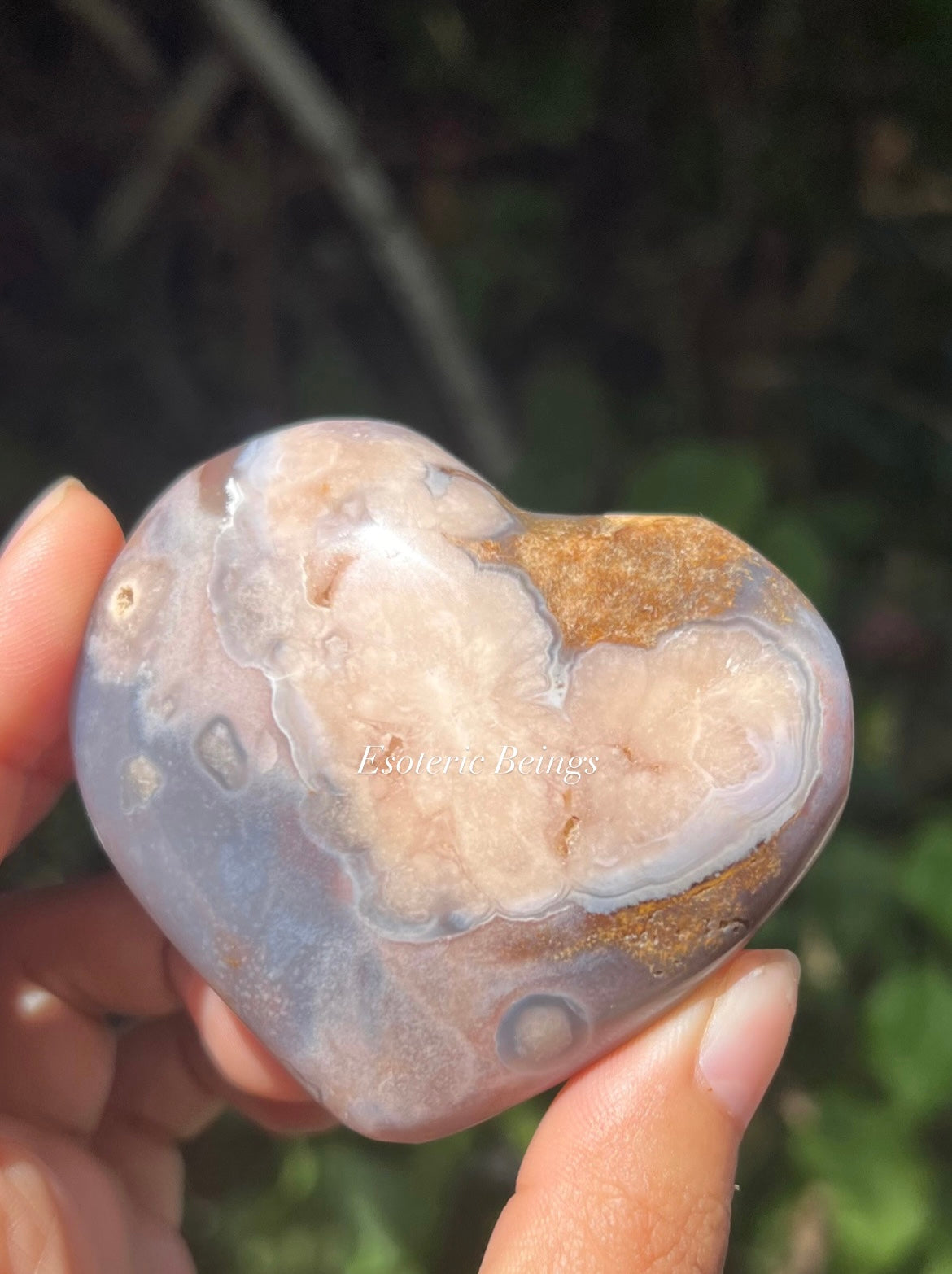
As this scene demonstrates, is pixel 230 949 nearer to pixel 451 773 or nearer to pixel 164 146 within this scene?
pixel 451 773

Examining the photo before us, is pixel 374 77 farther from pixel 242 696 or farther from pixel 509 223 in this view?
pixel 242 696

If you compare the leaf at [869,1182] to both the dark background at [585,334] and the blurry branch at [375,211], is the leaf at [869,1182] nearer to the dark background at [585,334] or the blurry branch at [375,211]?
the dark background at [585,334]

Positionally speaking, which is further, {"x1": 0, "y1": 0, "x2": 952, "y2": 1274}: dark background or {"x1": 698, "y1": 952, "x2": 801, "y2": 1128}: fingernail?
{"x1": 0, "y1": 0, "x2": 952, "y2": 1274}: dark background

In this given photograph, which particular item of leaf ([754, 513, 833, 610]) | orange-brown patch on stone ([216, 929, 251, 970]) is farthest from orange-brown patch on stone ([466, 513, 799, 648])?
leaf ([754, 513, 833, 610])

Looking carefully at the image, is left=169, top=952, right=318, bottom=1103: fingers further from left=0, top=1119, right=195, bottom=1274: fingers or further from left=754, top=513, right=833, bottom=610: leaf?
left=754, top=513, right=833, bottom=610: leaf

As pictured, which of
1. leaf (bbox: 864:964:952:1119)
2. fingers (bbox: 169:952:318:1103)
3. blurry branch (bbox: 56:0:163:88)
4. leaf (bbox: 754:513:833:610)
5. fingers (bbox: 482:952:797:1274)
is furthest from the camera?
blurry branch (bbox: 56:0:163:88)

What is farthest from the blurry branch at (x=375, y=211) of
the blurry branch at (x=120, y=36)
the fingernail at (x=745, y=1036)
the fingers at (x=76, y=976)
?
the fingernail at (x=745, y=1036)

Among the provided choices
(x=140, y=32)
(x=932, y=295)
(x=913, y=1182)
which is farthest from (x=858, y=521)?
(x=140, y=32)
